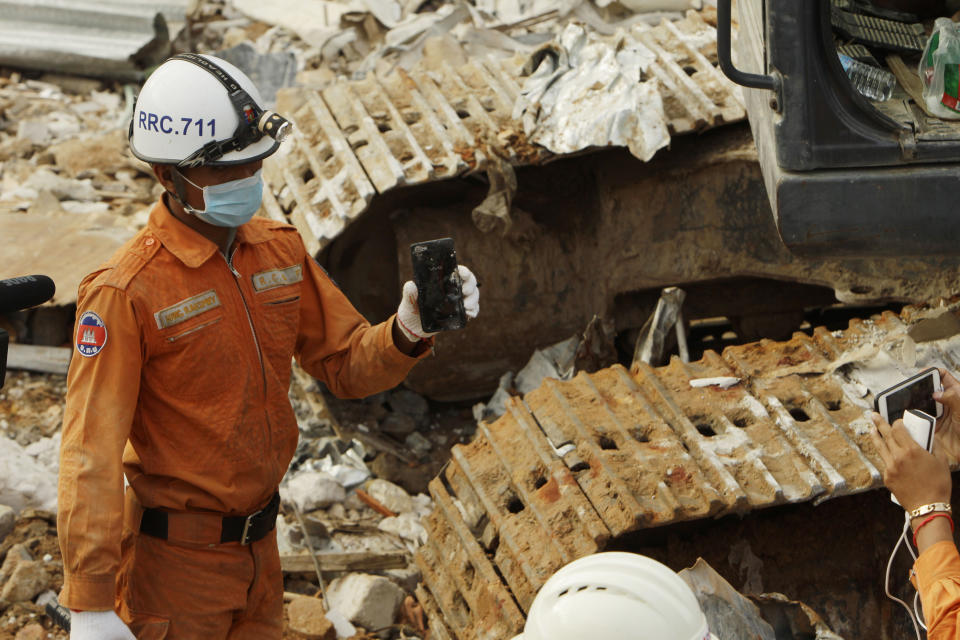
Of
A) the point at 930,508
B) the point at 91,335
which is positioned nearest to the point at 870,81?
the point at 930,508

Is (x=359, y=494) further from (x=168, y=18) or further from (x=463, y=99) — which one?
(x=168, y=18)

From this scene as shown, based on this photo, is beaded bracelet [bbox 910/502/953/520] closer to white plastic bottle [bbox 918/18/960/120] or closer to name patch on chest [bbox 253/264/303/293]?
white plastic bottle [bbox 918/18/960/120]

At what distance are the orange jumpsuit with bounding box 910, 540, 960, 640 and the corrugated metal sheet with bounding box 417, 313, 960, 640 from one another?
0.74 meters

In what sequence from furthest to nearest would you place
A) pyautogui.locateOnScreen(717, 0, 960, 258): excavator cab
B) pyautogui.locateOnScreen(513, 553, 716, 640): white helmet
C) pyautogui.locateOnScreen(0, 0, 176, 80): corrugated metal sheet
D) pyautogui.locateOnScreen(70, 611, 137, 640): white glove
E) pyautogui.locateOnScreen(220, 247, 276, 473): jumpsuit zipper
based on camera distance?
pyautogui.locateOnScreen(0, 0, 176, 80): corrugated metal sheet, pyautogui.locateOnScreen(717, 0, 960, 258): excavator cab, pyautogui.locateOnScreen(220, 247, 276, 473): jumpsuit zipper, pyautogui.locateOnScreen(70, 611, 137, 640): white glove, pyautogui.locateOnScreen(513, 553, 716, 640): white helmet

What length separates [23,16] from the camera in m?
10.3

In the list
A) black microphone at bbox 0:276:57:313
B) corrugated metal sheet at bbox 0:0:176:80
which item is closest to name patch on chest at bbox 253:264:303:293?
black microphone at bbox 0:276:57:313

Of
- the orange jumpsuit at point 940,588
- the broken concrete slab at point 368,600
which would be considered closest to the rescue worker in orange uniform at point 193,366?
the broken concrete slab at point 368,600

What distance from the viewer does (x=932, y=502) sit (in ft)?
8.80

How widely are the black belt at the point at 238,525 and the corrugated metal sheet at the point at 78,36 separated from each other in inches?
315

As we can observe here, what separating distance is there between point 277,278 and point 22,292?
3.18 ft

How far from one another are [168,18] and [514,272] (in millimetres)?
6991

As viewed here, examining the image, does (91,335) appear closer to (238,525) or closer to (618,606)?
(238,525)

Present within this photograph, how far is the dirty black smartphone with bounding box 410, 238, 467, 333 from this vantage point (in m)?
3.05

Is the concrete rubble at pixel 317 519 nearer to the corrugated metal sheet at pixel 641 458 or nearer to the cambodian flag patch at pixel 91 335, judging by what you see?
the corrugated metal sheet at pixel 641 458
